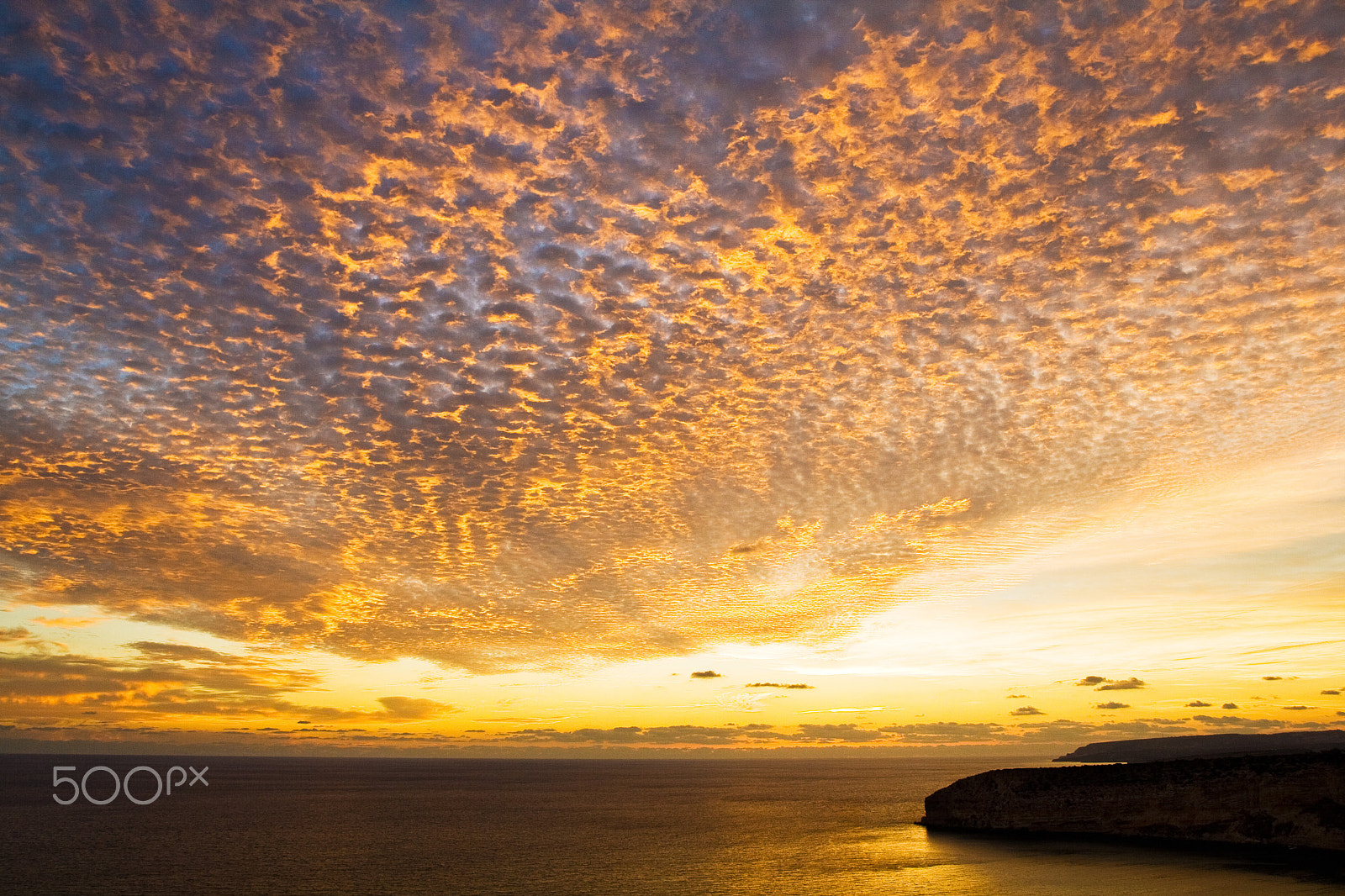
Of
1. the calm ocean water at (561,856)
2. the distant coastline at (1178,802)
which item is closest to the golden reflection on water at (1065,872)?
the calm ocean water at (561,856)

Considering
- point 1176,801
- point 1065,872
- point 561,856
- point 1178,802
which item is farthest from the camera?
point 1176,801

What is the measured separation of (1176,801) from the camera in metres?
66.2

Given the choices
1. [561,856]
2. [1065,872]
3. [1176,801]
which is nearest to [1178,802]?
[1176,801]

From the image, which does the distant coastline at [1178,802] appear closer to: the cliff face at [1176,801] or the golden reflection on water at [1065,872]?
the cliff face at [1176,801]

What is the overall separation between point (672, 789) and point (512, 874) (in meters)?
150

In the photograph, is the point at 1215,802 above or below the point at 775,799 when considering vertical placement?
above

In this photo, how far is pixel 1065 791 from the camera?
7400 centimetres

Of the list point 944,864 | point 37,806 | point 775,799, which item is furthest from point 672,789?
point 944,864

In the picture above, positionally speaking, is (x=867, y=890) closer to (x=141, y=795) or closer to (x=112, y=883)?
(x=112, y=883)

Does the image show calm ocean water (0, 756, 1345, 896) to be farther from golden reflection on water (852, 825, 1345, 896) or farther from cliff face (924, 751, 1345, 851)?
cliff face (924, 751, 1345, 851)

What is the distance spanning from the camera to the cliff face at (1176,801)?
2304 inches

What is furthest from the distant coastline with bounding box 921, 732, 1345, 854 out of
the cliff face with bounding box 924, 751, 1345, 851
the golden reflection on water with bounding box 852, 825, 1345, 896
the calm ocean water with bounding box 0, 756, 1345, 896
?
the calm ocean water with bounding box 0, 756, 1345, 896

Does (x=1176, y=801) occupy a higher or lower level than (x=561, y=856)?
higher

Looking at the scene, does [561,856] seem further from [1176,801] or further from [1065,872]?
[1176,801]
